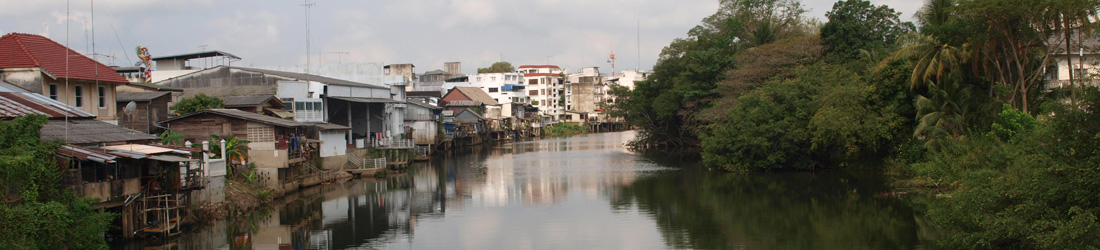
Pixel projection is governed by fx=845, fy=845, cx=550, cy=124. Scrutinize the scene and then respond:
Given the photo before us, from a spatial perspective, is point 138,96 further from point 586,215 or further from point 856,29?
point 856,29

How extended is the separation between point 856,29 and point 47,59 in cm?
2959

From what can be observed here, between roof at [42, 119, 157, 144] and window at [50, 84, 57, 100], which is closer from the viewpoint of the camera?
roof at [42, 119, 157, 144]

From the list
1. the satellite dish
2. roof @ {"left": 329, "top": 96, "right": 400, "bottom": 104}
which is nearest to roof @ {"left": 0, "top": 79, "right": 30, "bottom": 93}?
the satellite dish

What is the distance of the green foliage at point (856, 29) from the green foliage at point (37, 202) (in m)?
29.5

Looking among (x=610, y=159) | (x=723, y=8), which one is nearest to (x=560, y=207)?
(x=610, y=159)

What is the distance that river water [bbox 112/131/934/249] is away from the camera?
741 inches

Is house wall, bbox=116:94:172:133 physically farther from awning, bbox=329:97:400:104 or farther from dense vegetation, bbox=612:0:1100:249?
dense vegetation, bbox=612:0:1100:249

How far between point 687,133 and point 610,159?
8754 mm

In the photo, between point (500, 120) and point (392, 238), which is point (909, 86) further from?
point (500, 120)

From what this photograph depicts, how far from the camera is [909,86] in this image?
2817cm

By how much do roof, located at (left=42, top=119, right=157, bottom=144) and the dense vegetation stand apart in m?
16.7

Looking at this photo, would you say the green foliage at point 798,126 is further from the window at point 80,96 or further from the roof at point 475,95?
the roof at point 475,95

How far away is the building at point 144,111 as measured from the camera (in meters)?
25.6

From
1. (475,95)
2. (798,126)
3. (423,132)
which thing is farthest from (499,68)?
(798,126)
